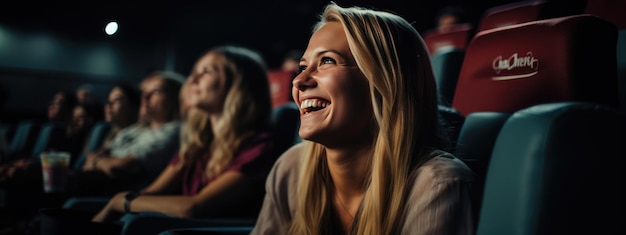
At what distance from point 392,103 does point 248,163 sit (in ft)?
2.47

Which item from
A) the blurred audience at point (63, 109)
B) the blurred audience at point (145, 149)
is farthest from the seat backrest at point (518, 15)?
the blurred audience at point (63, 109)

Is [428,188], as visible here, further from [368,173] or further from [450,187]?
[368,173]

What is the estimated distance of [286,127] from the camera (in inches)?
61.5

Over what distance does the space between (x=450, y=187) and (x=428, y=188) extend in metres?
0.03

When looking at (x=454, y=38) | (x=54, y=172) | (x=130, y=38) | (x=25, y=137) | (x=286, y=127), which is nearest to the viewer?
(x=54, y=172)

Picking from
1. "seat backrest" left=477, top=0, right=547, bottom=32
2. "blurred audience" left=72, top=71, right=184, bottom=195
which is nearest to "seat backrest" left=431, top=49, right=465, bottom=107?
"seat backrest" left=477, top=0, right=547, bottom=32

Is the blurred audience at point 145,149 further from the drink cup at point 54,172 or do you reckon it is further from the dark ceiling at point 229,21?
the dark ceiling at point 229,21

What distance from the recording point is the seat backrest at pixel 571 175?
1.68ft

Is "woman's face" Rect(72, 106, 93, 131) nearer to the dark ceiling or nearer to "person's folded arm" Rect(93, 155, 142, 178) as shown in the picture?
"person's folded arm" Rect(93, 155, 142, 178)

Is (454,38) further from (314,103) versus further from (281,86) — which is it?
(314,103)

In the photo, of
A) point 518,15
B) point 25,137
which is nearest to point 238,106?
point 518,15

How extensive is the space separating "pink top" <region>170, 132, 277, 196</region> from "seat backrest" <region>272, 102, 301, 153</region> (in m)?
0.04

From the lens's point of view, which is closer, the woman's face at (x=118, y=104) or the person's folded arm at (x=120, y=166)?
the person's folded arm at (x=120, y=166)

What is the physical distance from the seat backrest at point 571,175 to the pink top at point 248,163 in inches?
37.7
